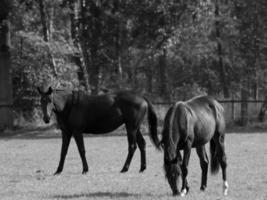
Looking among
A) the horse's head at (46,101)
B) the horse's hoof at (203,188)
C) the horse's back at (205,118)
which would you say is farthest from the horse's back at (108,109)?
the horse's hoof at (203,188)

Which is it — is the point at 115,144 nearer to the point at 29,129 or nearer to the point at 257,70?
the point at 29,129

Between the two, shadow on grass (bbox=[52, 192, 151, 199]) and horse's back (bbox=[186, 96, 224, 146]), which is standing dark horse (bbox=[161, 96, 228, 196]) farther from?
shadow on grass (bbox=[52, 192, 151, 199])

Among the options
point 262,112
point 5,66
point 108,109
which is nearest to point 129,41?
point 5,66

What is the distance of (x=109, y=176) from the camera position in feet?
41.6

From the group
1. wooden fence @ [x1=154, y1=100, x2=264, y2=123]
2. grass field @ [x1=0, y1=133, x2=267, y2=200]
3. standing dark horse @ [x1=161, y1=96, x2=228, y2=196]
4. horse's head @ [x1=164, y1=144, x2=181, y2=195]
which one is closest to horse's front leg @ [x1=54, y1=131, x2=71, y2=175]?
grass field @ [x1=0, y1=133, x2=267, y2=200]

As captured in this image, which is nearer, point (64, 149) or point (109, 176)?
point (109, 176)

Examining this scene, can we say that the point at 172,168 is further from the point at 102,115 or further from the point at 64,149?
the point at 102,115

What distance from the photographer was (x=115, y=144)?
2198 cm

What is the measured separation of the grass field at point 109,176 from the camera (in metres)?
10.2

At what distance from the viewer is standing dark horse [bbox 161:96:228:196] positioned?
9250mm

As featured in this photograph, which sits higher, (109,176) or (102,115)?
(102,115)

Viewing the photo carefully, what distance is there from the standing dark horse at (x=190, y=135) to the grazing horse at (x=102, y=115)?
3.10m

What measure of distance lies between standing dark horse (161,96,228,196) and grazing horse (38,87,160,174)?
10.2ft

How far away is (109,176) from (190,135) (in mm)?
3217
